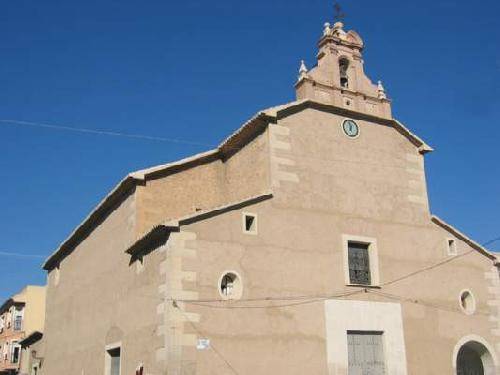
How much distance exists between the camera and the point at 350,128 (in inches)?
850

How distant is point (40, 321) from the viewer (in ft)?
153

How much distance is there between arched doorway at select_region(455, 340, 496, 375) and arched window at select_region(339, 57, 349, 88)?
9882 millimetres

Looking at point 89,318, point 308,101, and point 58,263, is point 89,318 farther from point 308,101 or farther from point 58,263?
point 308,101

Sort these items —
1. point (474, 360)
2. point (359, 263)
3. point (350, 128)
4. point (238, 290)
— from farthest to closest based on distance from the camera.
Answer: point (474, 360), point (350, 128), point (359, 263), point (238, 290)

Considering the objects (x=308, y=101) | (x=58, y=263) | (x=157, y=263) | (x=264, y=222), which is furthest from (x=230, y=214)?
(x=58, y=263)

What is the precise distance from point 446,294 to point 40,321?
112 ft

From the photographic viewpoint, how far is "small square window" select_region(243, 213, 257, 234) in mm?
17953

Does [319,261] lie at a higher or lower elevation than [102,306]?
higher

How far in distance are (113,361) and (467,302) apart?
11983 millimetres

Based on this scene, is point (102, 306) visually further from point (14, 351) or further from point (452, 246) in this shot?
point (14, 351)

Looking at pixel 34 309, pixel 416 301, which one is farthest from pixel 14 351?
pixel 416 301

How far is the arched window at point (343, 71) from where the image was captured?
74.8 ft

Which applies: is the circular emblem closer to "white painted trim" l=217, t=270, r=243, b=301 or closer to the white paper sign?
"white painted trim" l=217, t=270, r=243, b=301

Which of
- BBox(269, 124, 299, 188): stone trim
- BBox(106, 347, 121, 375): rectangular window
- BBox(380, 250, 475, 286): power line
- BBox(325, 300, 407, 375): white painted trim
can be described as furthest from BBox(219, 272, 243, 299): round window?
BBox(380, 250, 475, 286): power line
